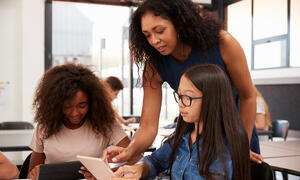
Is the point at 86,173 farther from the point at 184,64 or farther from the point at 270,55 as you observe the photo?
the point at 270,55

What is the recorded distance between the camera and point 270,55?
6.64 metres

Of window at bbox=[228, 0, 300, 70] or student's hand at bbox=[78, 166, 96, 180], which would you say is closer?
student's hand at bbox=[78, 166, 96, 180]

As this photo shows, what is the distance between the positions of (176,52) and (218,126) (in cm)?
44

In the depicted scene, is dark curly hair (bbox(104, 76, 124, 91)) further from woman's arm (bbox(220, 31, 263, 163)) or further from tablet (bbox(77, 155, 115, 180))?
tablet (bbox(77, 155, 115, 180))

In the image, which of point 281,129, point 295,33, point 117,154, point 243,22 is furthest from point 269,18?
point 117,154

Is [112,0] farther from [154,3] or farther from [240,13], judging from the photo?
[154,3]

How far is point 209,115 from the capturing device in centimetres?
120

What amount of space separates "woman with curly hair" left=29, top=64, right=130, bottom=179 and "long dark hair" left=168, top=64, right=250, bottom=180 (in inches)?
31.2

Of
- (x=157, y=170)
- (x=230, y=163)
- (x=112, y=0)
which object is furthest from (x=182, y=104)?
(x=112, y=0)

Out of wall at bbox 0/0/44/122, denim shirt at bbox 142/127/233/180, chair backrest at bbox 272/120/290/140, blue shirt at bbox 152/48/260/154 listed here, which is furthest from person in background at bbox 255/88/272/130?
wall at bbox 0/0/44/122

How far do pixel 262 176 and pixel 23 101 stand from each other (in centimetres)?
423

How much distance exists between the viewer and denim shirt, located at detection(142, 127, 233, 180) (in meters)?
1.17

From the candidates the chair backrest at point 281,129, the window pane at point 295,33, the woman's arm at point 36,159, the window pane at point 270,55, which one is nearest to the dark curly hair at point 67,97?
the woman's arm at point 36,159

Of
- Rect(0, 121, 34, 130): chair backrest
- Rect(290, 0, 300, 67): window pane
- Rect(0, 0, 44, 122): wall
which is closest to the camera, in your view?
Rect(0, 121, 34, 130): chair backrest
